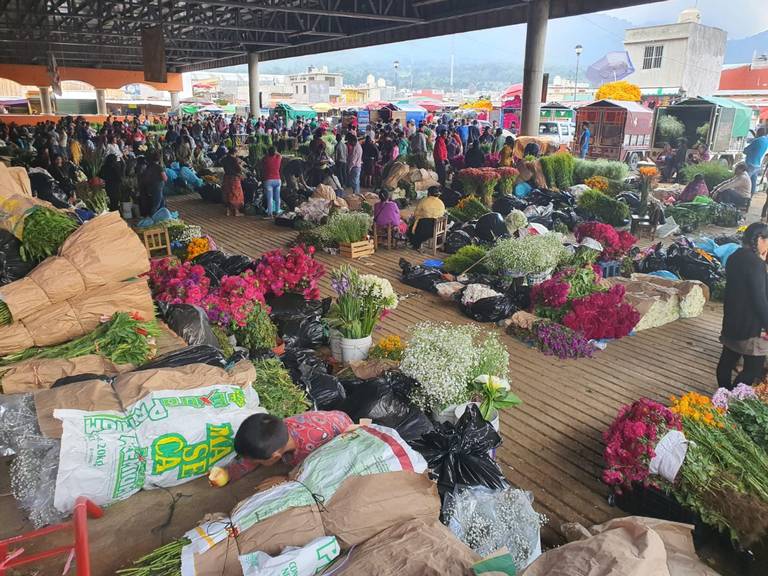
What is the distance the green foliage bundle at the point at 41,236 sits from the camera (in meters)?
4.29

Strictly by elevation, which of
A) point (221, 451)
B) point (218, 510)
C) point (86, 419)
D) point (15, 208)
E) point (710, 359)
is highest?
point (15, 208)

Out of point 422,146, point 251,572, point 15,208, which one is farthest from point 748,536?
point 422,146

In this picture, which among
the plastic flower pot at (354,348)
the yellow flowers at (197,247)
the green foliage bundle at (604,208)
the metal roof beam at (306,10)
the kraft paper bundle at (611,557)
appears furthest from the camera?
the metal roof beam at (306,10)

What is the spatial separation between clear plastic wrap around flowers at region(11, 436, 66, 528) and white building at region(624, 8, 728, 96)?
172ft

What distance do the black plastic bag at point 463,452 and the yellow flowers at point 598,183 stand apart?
10.1 meters

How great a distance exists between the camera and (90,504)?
2389mm

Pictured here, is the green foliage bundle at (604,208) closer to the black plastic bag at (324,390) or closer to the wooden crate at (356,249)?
the wooden crate at (356,249)

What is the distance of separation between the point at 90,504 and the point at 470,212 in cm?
874

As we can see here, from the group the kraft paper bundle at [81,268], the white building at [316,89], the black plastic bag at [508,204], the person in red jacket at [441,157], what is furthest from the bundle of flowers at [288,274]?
the white building at [316,89]

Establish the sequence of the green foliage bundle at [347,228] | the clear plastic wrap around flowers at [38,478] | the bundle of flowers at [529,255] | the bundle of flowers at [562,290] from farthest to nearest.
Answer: the green foliage bundle at [347,228]
the bundle of flowers at [529,255]
the bundle of flowers at [562,290]
the clear plastic wrap around flowers at [38,478]

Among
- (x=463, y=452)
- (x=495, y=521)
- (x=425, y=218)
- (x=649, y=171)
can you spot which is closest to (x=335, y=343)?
(x=463, y=452)

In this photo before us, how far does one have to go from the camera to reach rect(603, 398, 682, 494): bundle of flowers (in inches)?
127

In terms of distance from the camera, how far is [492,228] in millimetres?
8773

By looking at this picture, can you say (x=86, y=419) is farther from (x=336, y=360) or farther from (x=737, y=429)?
(x=737, y=429)
